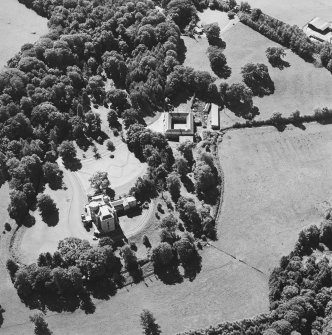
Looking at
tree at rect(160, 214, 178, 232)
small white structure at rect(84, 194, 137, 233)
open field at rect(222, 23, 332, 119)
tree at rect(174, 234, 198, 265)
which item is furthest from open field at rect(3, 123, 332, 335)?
small white structure at rect(84, 194, 137, 233)

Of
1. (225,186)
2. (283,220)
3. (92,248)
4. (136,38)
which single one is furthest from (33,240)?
(136,38)

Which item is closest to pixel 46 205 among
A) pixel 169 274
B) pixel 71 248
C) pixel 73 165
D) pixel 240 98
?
pixel 71 248

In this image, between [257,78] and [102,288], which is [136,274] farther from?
[257,78]

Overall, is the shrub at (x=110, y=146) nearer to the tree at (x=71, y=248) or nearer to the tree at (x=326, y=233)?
the tree at (x=71, y=248)

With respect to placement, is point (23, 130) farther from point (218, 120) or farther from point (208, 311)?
point (208, 311)

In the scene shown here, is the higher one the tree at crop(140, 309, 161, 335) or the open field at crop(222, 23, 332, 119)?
the open field at crop(222, 23, 332, 119)

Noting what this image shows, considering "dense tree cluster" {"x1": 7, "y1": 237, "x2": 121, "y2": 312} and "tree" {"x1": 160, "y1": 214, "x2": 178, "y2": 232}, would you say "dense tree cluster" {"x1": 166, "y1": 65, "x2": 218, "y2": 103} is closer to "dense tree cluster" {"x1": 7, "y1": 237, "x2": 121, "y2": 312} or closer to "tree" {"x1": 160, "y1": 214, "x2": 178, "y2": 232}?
"tree" {"x1": 160, "y1": 214, "x2": 178, "y2": 232}

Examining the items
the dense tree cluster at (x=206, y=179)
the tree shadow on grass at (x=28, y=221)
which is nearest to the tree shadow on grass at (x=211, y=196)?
the dense tree cluster at (x=206, y=179)
